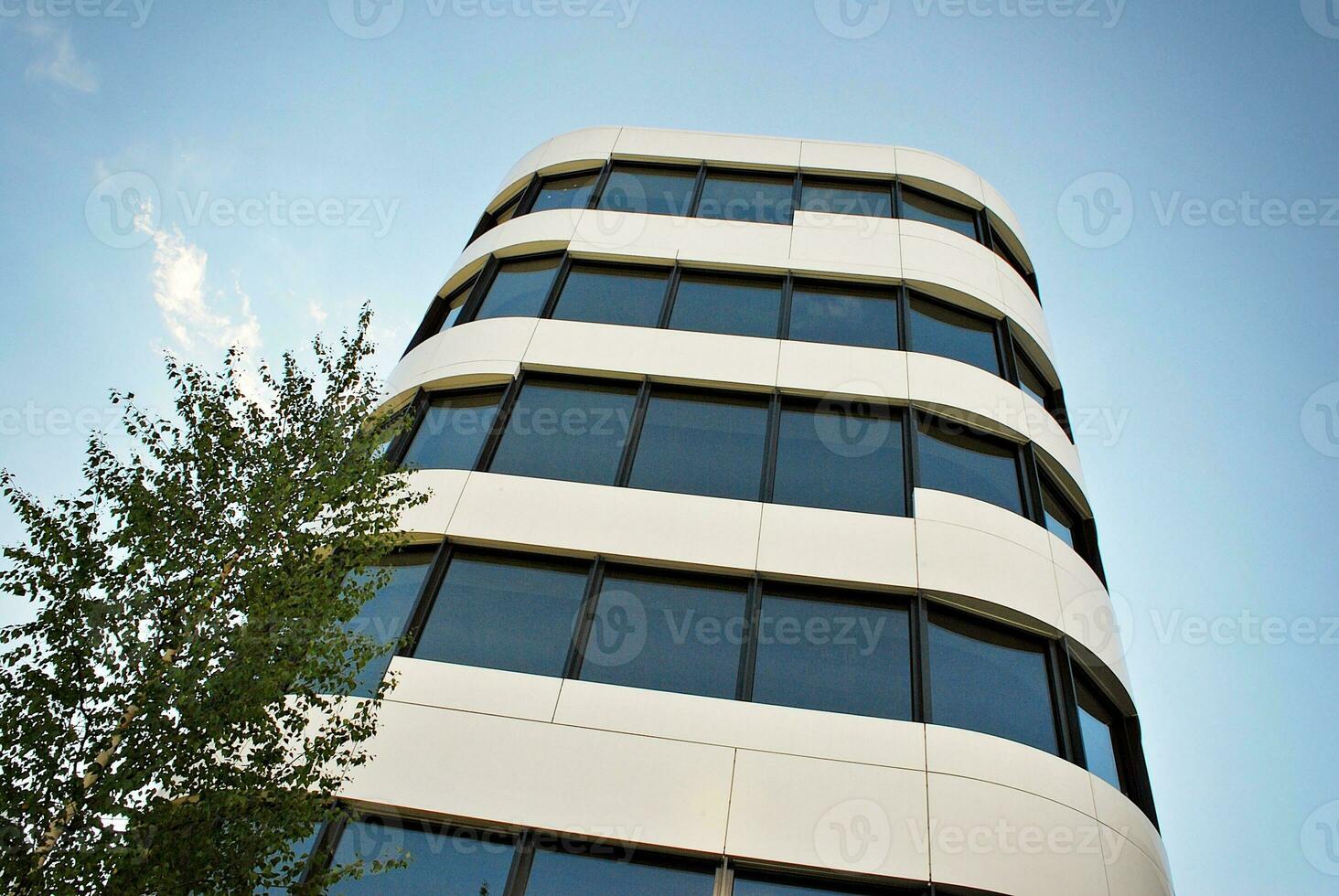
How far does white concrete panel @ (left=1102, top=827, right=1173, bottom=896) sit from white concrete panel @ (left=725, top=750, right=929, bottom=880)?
248 centimetres

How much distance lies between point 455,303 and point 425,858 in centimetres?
1170

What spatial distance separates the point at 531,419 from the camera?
13508 millimetres

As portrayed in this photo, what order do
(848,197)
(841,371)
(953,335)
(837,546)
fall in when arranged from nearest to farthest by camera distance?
1. (837,546)
2. (841,371)
3. (953,335)
4. (848,197)

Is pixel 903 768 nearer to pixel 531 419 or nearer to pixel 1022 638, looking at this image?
pixel 1022 638

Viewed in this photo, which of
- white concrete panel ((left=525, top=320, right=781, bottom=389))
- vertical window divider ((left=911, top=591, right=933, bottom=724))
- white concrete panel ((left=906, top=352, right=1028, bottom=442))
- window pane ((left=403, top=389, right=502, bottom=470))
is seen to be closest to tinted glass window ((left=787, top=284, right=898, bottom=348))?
white concrete panel ((left=906, top=352, right=1028, bottom=442))

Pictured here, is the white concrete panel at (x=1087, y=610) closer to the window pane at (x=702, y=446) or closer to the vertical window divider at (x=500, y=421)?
the window pane at (x=702, y=446)

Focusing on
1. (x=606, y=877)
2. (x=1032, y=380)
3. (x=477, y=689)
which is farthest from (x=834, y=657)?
(x=1032, y=380)

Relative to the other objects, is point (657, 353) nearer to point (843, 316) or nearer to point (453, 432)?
point (843, 316)

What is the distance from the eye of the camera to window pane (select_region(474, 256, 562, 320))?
610 inches

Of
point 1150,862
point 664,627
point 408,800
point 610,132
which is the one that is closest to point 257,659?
point 408,800

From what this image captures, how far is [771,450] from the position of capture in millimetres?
12820

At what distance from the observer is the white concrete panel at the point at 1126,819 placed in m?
10.2

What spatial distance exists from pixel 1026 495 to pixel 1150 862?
5379 mm

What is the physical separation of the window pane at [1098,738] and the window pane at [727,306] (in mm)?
7558
